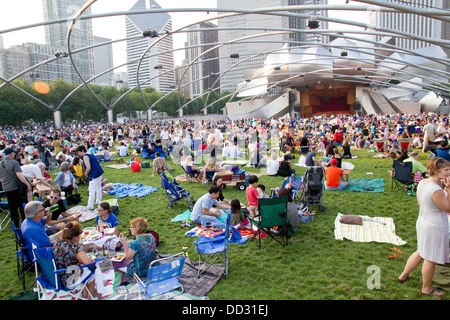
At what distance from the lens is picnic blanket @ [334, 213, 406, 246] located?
601 centimetres

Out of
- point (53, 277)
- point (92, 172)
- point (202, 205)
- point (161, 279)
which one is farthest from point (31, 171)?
point (161, 279)

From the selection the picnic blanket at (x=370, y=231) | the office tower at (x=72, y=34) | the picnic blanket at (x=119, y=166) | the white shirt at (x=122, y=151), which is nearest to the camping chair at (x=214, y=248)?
the picnic blanket at (x=370, y=231)

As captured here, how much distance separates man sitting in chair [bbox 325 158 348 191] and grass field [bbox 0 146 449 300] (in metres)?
0.75

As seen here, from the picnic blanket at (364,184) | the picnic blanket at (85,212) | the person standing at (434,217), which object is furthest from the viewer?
the picnic blanket at (364,184)

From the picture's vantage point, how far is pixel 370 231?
21.1 ft

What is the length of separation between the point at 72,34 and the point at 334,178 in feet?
286

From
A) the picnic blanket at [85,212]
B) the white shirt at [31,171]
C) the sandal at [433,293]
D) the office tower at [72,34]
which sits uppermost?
the office tower at [72,34]

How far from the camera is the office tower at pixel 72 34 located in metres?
69.1

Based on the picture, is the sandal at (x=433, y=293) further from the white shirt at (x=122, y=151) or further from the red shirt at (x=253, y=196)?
the white shirt at (x=122, y=151)

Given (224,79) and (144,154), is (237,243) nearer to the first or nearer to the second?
(144,154)

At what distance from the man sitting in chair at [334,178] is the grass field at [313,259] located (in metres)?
0.75

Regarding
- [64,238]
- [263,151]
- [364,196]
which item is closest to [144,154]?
→ [263,151]

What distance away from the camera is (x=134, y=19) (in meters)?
114

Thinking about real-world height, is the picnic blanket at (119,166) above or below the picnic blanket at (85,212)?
above
